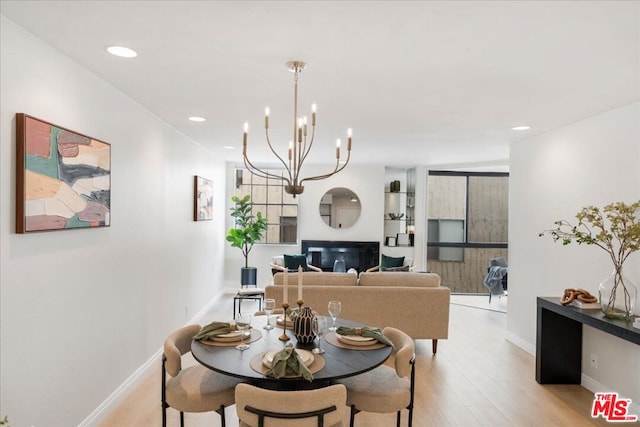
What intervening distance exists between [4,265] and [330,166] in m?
6.46

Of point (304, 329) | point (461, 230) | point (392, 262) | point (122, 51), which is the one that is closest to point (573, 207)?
point (304, 329)

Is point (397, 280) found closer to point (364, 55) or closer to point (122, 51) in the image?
point (364, 55)

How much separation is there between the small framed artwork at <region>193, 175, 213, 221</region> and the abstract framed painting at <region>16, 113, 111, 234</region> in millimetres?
2486

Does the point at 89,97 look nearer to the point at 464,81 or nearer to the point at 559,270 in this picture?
the point at 464,81

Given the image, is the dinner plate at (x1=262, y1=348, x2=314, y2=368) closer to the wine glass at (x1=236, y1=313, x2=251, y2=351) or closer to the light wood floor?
the wine glass at (x1=236, y1=313, x2=251, y2=351)

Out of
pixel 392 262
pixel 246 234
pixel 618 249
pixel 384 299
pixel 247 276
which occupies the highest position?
pixel 618 249

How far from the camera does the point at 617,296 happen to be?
3.43 metres

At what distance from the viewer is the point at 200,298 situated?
6.05m

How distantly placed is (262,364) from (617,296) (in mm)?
3001

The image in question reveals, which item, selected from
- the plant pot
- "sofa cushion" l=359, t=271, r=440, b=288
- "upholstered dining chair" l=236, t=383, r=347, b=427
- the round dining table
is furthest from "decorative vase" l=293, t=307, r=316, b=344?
the plant pot

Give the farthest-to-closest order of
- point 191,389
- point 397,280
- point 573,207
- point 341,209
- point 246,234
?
point 341,209, point 246,234, point 397,280, point 573,207, point 191,389

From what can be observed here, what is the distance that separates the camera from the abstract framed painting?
212 centimetres

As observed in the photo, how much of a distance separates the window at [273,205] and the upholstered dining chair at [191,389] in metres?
5.56

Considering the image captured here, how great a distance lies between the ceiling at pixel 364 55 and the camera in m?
1.92
